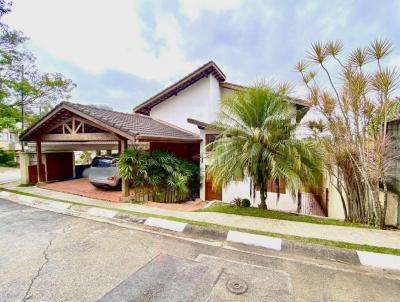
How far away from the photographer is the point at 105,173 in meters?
9.52

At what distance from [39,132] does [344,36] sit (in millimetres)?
13628

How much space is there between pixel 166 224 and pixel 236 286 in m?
2.77

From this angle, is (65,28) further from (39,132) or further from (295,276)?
(295,276)

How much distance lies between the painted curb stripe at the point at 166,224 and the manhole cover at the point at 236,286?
7.30 feet

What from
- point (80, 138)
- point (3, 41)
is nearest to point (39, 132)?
point (80, 138)

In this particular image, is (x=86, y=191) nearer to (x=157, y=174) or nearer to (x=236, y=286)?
(x=157, y=174)

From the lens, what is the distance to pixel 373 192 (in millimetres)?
4992

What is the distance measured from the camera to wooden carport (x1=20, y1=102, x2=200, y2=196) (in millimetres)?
8423

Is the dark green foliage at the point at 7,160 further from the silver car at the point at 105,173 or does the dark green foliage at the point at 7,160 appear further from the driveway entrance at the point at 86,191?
the silver car at the point at 105,173

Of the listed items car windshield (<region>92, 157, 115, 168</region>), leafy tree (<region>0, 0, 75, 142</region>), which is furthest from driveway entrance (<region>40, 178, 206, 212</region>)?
leafy tree (<region>0, 0, 75, 142</region>)

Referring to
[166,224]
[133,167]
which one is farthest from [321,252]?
[133,167]

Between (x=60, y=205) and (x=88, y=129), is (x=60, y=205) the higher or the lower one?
the lower one

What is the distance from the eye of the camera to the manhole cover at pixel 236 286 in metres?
2.89

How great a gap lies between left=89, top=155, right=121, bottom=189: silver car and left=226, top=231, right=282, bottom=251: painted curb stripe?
624 cm
